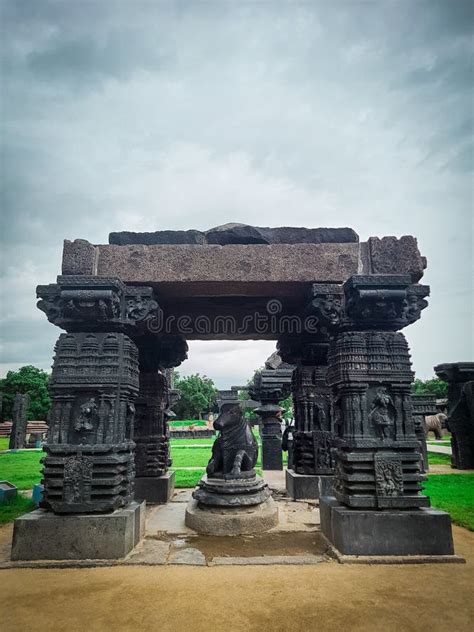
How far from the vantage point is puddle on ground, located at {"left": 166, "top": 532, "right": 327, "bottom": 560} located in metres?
5.18

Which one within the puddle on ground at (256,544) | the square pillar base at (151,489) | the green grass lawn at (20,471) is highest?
the square pillar base at (151,489)

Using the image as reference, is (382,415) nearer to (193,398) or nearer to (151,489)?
(151,489)

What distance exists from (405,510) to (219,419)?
3.41m

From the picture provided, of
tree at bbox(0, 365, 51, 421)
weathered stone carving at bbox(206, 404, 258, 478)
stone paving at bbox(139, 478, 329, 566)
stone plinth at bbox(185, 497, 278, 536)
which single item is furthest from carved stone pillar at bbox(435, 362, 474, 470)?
tree at bbox(0, 365, 51, 421)

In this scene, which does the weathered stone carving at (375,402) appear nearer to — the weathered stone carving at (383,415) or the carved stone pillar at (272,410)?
the weathered stone carving at (383,415)

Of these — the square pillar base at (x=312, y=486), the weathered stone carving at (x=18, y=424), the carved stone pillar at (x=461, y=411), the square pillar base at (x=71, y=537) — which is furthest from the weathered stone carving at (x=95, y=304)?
the weathered stone carving at (x=18, y=424)

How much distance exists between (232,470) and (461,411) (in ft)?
37.8

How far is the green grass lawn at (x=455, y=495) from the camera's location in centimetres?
684

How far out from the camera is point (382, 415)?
5203 millimetres

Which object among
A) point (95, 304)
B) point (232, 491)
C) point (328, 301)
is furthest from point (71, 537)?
point (328, 301)

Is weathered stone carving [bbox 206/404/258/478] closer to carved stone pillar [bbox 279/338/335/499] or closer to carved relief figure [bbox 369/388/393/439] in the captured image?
carved stone pillar [bbox 279/338/335/499]

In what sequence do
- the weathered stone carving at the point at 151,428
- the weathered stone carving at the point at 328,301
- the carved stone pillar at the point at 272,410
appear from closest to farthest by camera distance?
the weathered stone carving at the point at 328,301 < the weathered stone carving at the point at 151,428 < the carved stone pillar at the point at 272,410

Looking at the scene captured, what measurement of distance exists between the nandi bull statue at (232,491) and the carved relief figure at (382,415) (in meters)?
2.36

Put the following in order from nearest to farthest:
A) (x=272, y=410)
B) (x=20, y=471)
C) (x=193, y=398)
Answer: (x=272, y=410) → (x=20, y=471) → (x=193, y=398)
